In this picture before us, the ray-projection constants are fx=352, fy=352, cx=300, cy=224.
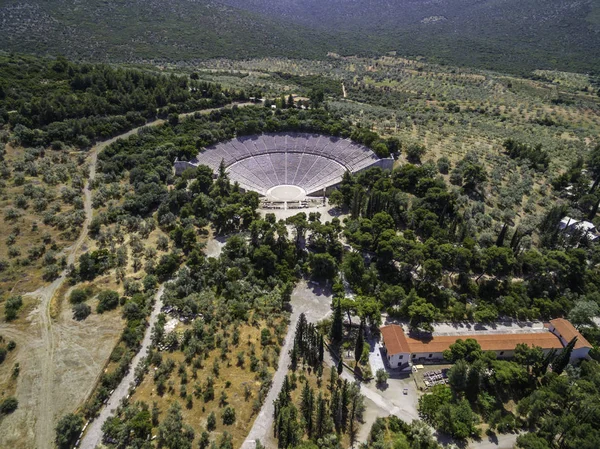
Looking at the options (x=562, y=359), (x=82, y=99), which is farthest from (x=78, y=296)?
(x=82, y=99)

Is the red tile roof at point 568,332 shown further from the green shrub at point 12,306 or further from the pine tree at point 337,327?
the green shrub at point 12,306

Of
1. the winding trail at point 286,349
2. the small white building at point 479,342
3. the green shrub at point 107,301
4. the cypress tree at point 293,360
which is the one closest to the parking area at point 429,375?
the small white building at point 479,342

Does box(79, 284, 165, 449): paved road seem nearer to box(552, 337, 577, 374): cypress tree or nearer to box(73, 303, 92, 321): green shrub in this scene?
box(73, 303, 92, 321): green shrub

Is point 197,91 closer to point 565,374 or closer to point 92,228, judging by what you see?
point 92,228

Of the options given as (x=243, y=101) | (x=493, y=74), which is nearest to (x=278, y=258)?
(x=243, y=101)

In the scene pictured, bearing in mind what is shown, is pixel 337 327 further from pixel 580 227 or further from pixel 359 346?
pixel 580 227
